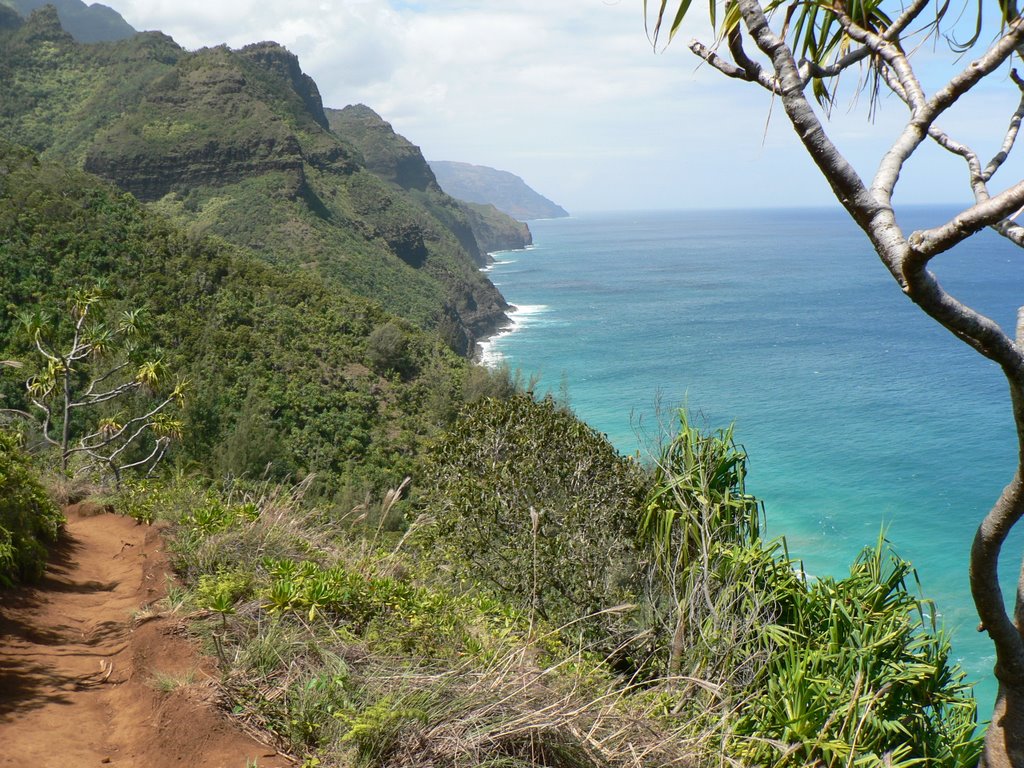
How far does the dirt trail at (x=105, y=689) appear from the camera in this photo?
3.32 meters

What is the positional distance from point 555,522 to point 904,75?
217 inches

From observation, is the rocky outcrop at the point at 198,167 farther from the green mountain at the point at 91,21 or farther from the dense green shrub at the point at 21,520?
the green mountain at the point at 91,21

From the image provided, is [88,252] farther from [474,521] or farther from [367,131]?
[367,131]

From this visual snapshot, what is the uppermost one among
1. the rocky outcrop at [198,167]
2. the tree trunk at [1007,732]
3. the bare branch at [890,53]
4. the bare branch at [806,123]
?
A: the rocky outcrop at [198,167]

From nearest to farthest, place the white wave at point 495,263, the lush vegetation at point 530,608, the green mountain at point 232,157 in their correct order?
the lush vegetation at point 530,608 < the green mountain at point 232,157 < the white wave at point 495,263

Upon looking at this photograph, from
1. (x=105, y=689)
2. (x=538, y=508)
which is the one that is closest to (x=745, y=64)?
(x=105, y=689)

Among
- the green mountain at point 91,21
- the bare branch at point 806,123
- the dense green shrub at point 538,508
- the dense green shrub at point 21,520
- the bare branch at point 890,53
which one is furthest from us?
the green mountain at point 91,21

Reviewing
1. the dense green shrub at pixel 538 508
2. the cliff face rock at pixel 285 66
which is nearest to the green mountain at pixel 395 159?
the cliff face rock at pixel 285 66

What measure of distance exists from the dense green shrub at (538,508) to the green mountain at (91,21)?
610 feet

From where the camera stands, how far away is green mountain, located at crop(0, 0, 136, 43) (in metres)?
165

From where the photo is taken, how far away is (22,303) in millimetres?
25953

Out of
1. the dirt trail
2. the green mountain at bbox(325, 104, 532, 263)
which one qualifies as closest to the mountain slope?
the dirt trail

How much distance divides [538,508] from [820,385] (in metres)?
48.5

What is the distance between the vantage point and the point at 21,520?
6.16m
